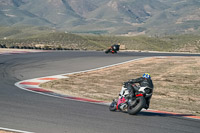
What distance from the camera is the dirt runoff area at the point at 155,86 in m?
16.4

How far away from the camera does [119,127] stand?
9.80 m

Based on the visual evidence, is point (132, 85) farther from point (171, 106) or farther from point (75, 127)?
point (171, 106)

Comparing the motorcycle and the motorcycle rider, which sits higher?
the motorcycle rider

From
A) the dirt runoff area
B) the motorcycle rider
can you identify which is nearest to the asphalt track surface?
the motorcycle rider

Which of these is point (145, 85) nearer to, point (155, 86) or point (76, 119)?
point (76, 119)

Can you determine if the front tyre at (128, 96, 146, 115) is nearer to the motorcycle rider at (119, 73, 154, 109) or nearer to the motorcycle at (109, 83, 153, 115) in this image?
the motorcycle at (109, 83, 153, 115)

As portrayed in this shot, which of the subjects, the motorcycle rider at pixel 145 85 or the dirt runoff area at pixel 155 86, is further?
the dirt runoff area at pixel 155 86

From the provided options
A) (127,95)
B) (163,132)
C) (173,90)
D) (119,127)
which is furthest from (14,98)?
(173,90)

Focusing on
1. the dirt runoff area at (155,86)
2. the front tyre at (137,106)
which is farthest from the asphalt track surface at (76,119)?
the dirt runoff area at (155,86)

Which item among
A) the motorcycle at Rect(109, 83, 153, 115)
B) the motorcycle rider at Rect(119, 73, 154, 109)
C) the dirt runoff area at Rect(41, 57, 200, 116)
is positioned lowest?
the dirt runoff area at Rect(41, 57, 200, 116)

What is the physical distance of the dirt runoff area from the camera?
53.9ft

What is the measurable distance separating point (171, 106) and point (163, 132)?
6.07 meters

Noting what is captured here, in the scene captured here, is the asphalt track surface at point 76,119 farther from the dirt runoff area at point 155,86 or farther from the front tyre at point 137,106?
the dirt runoff area at point 155,86

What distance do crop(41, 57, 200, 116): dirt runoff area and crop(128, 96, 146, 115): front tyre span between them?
2995 mm
